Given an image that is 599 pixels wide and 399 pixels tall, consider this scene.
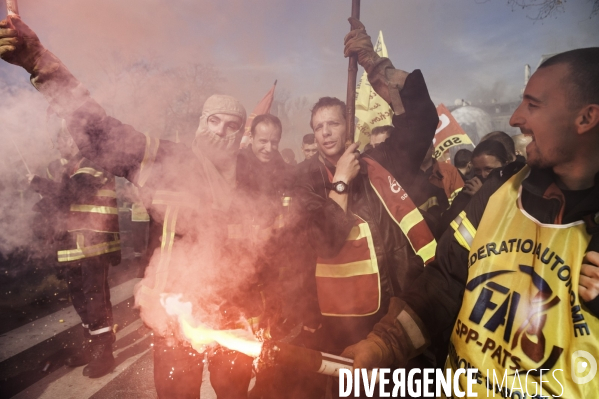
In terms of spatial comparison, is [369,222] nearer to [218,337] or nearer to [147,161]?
[218,337]

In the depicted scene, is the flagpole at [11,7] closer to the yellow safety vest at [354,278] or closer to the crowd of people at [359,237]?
the crowd of people at [359,237]

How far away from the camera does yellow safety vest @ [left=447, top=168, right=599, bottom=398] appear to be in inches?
47.9

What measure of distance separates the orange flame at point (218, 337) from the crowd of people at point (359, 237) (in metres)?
0.09

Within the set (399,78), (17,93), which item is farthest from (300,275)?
(17,93)

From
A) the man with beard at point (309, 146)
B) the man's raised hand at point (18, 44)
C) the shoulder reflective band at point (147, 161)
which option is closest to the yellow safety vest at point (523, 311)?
the shoulder reflective band at point (147, 161)

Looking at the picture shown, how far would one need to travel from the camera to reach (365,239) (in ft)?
7.84

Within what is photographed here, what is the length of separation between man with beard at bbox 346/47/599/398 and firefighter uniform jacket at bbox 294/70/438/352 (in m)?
0.61

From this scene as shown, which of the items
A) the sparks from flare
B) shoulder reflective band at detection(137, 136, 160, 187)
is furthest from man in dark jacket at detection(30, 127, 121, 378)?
the sparks from flare

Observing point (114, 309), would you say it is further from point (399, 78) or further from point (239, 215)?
point (399, 78)

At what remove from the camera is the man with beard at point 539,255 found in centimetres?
124

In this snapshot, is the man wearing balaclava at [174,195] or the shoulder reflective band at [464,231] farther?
the man wearing balaclava at [174,195]

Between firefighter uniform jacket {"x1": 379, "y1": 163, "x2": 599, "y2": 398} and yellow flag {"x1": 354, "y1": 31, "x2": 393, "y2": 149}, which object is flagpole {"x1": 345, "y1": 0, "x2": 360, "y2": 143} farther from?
yellow flag {"x1": 354, "y1": 31, "x2": 393, "y2": 149}

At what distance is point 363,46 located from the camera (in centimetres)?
286

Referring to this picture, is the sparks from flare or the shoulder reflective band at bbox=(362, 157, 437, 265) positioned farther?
the shoulder reflective band at bbox=(362, 157, 437, 265)
